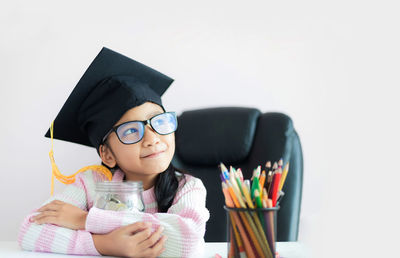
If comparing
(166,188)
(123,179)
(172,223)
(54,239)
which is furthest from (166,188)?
(54,239)

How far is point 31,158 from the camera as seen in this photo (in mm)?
2092

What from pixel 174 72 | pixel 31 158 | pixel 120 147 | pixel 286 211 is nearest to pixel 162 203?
pixel 120 147

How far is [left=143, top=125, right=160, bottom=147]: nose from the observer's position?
1.23 metres

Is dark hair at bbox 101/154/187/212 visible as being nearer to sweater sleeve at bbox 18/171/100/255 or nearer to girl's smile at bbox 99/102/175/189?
girl's smile at bbox 99/102/175/189

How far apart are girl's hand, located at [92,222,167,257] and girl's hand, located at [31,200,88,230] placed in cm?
10

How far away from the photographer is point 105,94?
1.25m

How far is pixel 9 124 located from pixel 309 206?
146 centimetres

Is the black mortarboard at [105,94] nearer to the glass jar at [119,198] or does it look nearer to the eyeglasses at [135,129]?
the eyeglasses at [135,129]

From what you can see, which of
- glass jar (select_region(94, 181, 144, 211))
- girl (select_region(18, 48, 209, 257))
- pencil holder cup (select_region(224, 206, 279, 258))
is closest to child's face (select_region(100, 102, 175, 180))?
girl (select_region(18, 48, 209, 257))

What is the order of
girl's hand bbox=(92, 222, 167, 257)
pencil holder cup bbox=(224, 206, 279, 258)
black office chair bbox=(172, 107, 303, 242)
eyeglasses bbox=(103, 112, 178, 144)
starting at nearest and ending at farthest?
pencil holder cup bbox=(224, 206, 279, 258) < girl's hand bbox=(92, 222, 167, 257) < eyeglasses bbox=(103, 112, 178, 144) < black office chair bbox=(172, 107, 303, 242)

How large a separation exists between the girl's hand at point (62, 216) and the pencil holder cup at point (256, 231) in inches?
18.2

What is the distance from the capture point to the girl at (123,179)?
3.43 feet

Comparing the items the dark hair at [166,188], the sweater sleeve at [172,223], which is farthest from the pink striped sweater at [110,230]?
the dark hair at [166,188]

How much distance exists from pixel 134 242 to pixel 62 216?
23 centimetres
